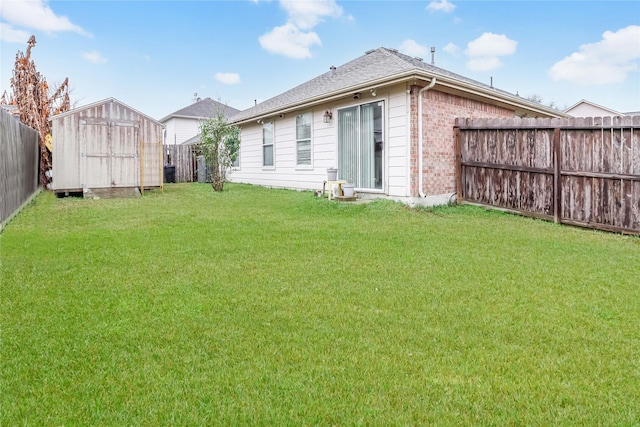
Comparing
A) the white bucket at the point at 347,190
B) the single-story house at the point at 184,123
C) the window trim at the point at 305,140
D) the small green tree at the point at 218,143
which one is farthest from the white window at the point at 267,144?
the single-story house at the point at 184,123

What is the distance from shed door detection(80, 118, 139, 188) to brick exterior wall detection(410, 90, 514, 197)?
8.25 meters

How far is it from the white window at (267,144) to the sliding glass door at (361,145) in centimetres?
418

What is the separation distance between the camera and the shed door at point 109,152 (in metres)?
11.7

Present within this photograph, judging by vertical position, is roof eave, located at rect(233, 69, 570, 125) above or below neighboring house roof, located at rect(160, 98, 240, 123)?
below

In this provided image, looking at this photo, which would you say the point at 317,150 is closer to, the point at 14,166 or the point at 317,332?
the point at 14,166

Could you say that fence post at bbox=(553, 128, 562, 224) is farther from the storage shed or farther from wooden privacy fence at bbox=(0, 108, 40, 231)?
the storage shed

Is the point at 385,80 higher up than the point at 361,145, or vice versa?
the point at 385,80

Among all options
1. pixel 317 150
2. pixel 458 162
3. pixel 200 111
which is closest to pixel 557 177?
pixel 458 162

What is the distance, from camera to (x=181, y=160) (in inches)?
769

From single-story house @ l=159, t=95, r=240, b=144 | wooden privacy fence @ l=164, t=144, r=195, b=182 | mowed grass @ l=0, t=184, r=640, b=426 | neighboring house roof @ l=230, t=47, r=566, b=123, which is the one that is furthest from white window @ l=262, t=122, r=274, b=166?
single-story house @ l=159, t=95, r=240, b=144

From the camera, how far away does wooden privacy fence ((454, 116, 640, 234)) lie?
265 inches

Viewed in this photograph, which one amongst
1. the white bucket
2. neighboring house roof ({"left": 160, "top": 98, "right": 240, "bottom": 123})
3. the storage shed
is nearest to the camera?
the white bucket

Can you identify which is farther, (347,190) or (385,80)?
(347,190)

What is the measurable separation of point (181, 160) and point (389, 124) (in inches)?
512
